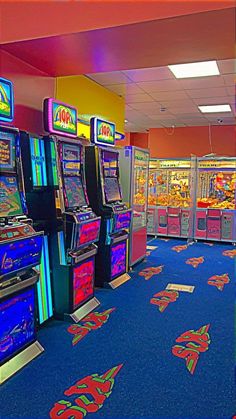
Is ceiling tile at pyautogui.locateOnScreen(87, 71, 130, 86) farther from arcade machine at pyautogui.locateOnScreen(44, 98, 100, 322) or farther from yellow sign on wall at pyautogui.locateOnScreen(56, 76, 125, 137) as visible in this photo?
arcade machine at pyautogui.locateOnScreen(44, 98, 100, 322)

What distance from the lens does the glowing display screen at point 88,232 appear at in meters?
3.51

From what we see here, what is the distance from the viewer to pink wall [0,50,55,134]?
139 inches

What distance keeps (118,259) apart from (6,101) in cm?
272

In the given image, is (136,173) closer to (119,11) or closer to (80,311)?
(80,311)

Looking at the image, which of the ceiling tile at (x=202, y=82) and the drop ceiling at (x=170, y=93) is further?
the ceiling tile at (x=202, y=82)

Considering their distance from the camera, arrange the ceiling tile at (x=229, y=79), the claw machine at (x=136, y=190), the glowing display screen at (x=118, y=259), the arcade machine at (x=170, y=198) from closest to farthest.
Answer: the glowing display screen at (x=118, y=259) < the claw machine at (x=136, y=190) < the ceiling tile at (x=229, y=79) < the arcade machine at (x=170, y=198)

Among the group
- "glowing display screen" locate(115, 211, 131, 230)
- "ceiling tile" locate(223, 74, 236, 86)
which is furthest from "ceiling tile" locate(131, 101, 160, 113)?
"glowing display screen" locate(115, 211, 131, 230)

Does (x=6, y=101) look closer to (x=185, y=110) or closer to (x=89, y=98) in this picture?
(x=89, y=98)

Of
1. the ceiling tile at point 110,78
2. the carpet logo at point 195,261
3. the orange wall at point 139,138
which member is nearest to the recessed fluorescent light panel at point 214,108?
the ceiling tile at point 110,78

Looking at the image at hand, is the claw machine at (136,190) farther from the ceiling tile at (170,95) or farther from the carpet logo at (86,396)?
the carpet logo at (86,396)

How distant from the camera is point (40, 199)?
3.46 metres

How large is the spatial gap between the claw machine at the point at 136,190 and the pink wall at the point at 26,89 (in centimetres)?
163

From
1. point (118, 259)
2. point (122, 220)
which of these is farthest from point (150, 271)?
point (122, 220)

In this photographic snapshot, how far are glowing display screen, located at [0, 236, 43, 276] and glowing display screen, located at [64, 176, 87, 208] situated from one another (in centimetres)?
77
